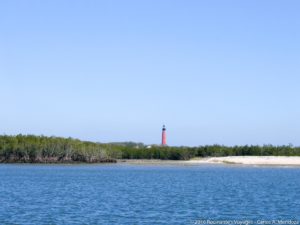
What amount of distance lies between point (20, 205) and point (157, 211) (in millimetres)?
10865

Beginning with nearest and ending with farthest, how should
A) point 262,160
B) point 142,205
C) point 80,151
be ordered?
point 142,205 < point 262,160 < point 80,151

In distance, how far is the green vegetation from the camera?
17200 centimetres

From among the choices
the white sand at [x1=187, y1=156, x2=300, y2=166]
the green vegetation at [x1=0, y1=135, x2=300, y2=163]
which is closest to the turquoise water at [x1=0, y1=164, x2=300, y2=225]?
the white sand at [x1=187, y1=156, x2=300, y2=166]

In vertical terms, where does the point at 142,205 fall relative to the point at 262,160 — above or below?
below

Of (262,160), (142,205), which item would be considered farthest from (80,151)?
(142,205)

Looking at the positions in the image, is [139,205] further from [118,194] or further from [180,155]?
[180,155]

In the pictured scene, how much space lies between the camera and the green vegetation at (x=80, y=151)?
6772 inches

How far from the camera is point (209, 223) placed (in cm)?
3941

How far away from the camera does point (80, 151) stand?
176500 mm

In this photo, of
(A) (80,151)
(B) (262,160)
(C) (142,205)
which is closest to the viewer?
(C) (142,205)

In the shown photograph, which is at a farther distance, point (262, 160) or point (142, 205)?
point (262, 160)

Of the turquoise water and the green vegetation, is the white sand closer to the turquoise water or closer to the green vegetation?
the green vegetation

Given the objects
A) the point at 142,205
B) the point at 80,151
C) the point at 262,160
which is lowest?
the point at 142,205

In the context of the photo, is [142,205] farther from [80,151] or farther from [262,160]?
[80,151]
